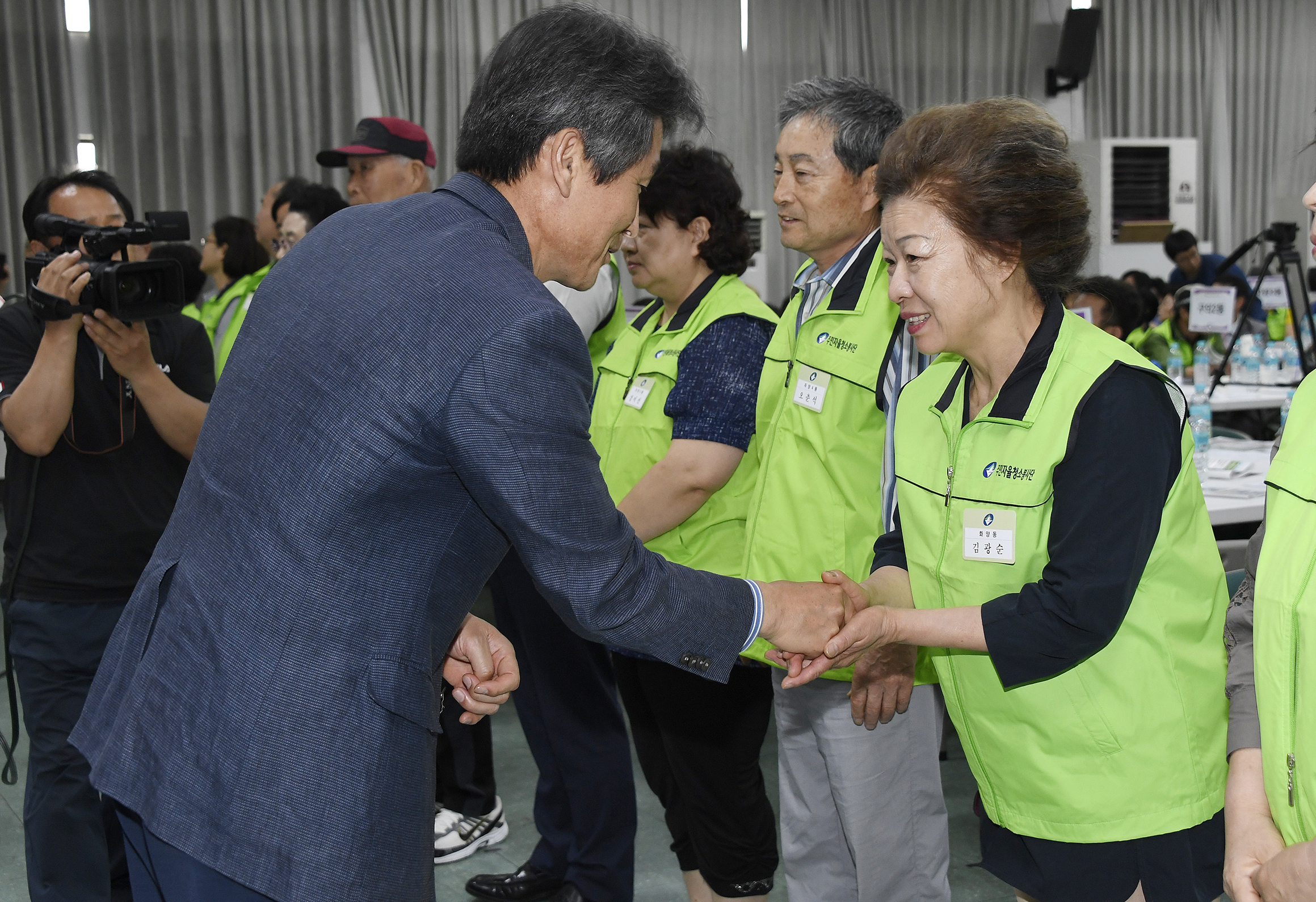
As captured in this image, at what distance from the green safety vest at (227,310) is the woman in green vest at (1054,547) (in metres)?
2.45

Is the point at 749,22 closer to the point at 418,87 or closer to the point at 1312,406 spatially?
the point at 418,87

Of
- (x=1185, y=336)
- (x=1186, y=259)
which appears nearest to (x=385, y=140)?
(x=1185, y=336)

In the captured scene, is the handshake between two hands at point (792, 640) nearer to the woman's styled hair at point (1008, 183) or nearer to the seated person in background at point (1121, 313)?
the woman's styled hair at point (1008, 183)

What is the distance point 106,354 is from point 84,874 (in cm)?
100

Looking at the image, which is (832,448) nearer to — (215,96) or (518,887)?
(518,887)

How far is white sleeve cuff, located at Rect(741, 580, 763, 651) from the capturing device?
1.39m

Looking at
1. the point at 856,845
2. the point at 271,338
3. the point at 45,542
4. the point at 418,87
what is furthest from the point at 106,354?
the point at 418,87

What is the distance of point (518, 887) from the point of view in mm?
2594

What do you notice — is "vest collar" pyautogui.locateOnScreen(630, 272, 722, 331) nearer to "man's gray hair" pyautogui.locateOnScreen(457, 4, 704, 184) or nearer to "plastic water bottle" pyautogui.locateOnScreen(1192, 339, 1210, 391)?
"man's gray hair" pyautogui.locateOnScreen(457, 4, 704, 184)

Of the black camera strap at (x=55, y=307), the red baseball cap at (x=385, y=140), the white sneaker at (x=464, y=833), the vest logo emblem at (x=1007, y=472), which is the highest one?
the red baseball cap at (x=385, y=140)

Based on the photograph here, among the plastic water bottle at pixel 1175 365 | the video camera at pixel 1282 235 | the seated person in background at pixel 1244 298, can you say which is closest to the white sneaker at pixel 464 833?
the plastic water bottle at pixel 1175 365

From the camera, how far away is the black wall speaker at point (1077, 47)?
9789 mm

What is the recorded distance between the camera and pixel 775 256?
374 inches

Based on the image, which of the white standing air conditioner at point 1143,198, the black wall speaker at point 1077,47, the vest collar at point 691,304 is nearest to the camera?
the vest collar at point 691,304
